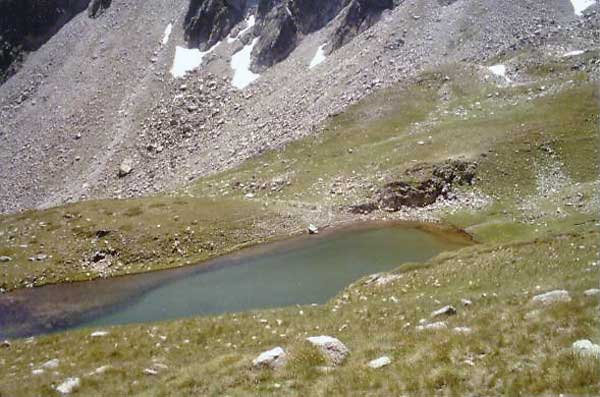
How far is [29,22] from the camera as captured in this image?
141 meters

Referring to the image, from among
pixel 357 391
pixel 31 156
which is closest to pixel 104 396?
pixel 357 391

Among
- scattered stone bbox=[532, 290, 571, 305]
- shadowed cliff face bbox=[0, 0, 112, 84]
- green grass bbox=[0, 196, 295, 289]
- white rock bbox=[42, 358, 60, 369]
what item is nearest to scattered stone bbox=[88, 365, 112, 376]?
white rock bbox=[42, 358, 60, 369]

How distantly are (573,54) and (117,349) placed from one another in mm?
75148

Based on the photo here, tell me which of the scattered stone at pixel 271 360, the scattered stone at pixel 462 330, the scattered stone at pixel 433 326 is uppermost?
the scattered stone at pixel 271 360

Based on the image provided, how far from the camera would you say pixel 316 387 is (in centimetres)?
1344

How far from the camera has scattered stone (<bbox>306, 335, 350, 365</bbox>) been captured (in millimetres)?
15570

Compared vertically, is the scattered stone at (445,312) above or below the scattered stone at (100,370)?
below

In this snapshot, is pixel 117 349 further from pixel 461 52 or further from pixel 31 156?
pixel 31 156

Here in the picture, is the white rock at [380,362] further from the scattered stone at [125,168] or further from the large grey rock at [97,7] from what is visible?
the large grey rock at [97,7]

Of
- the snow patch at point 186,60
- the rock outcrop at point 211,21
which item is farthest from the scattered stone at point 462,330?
the rock outcrop at point 211,21

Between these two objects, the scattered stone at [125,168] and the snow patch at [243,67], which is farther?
the snow patch at [243,67]

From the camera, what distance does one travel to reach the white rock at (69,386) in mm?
17344

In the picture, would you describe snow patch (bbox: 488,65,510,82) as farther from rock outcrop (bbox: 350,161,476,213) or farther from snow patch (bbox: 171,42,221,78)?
snow patch (bbox: 171,42,221,78)

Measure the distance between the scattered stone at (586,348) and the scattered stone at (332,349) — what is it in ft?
21.4
